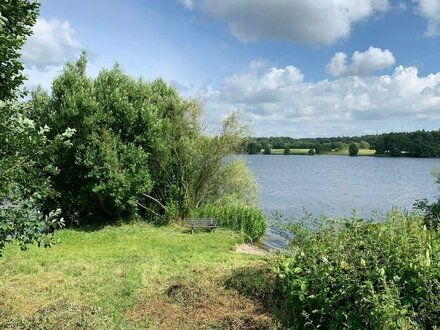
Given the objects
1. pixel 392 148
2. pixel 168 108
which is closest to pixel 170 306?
pixel 168 108

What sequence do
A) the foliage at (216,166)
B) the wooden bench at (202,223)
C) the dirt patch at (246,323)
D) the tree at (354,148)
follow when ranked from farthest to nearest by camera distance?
the tree at (354,148) → the foliage at (216,166) → the wooden bench at (202,223) → the dirt patch at (246,323)

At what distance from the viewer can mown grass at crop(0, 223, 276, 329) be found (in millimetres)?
6703

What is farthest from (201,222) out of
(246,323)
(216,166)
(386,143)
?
(386,143)

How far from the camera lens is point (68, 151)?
1695 centimetres

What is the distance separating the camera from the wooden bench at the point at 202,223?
17.1 meters

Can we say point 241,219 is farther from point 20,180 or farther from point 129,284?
point 20,180

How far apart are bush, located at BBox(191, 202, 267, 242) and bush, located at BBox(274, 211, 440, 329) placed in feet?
38.7

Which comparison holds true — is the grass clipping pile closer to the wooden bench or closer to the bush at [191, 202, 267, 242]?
the wooden bench

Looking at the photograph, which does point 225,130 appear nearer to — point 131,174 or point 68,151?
point 131,174

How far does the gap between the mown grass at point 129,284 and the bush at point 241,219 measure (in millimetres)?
4137

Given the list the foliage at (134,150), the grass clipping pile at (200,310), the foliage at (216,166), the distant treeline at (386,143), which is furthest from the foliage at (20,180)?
the distant treeline at (386,143)

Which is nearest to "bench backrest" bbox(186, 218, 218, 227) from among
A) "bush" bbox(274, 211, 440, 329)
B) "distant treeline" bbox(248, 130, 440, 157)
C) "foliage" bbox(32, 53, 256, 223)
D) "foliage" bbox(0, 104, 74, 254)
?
"foliage" bbox(32, 53, 256, 223)

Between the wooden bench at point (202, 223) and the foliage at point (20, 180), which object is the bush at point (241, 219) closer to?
the wooden bench at point (202, 223)

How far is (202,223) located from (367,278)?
503 inches
